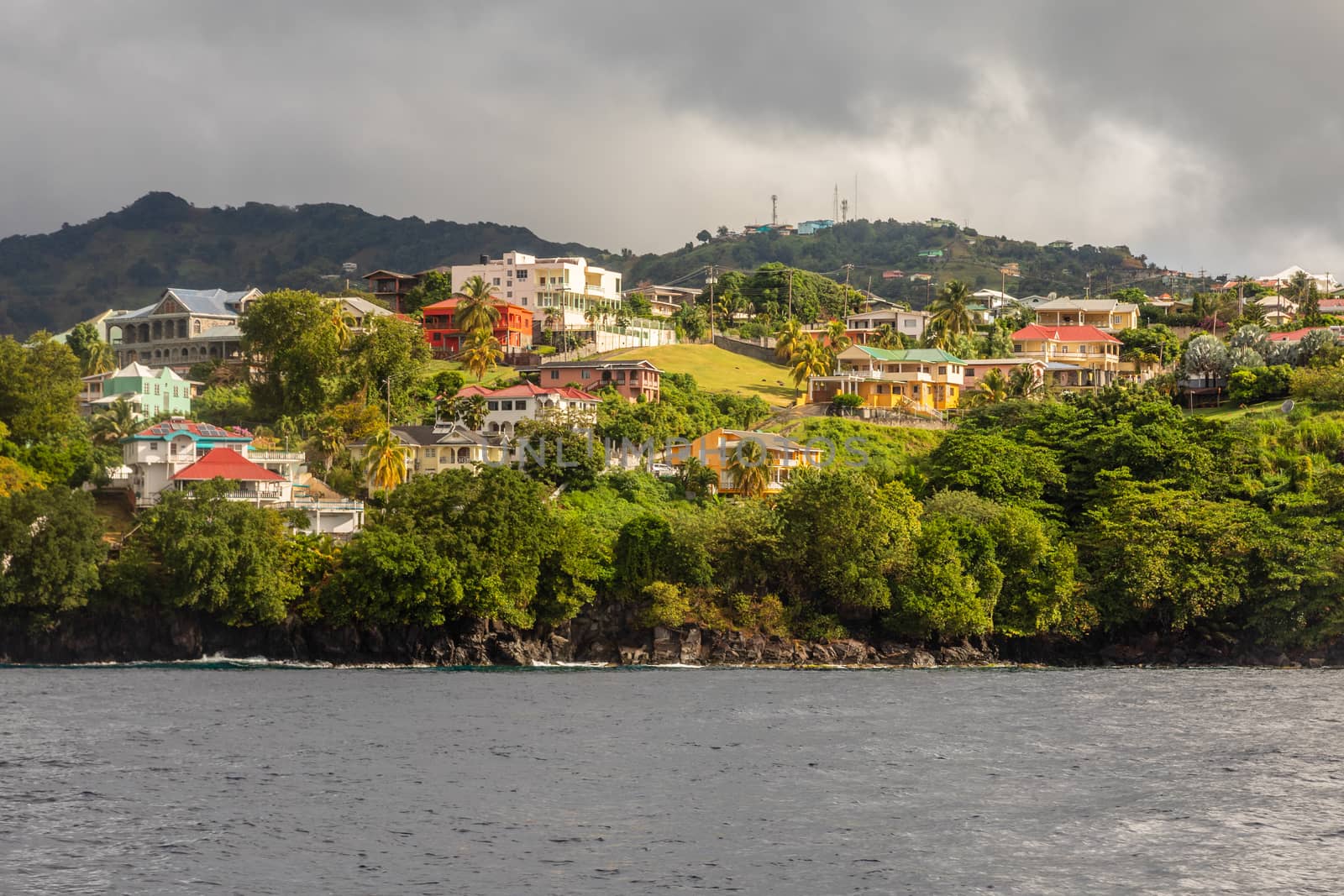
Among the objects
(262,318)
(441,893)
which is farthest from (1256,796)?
(262,318)

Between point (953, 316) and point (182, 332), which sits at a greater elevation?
point (953, 316)

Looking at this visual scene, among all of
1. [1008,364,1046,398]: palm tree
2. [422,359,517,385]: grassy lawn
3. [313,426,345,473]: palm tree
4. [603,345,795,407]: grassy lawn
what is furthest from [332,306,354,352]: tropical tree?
[1008,364,1046,398]: palm tree

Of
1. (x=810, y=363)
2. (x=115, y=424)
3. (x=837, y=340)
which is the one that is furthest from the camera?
(x=837, y=340)

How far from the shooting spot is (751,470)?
10056 centimetres

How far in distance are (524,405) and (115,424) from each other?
1110 inches

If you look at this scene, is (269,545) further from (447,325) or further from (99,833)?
(447,325)

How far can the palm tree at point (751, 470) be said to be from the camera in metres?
101

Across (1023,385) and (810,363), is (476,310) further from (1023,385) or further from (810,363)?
(1023,385)

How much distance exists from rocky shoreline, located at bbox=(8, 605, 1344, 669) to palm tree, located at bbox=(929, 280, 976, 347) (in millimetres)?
68947

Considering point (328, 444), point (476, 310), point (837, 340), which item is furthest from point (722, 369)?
point (328, 444)

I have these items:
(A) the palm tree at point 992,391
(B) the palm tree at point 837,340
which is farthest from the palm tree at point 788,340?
(A) the palm tree at point 992,391

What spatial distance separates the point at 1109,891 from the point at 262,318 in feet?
316

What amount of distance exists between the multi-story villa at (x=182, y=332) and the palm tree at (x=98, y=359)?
191 centimetres

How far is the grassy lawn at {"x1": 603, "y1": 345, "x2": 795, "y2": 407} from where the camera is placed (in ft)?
443
